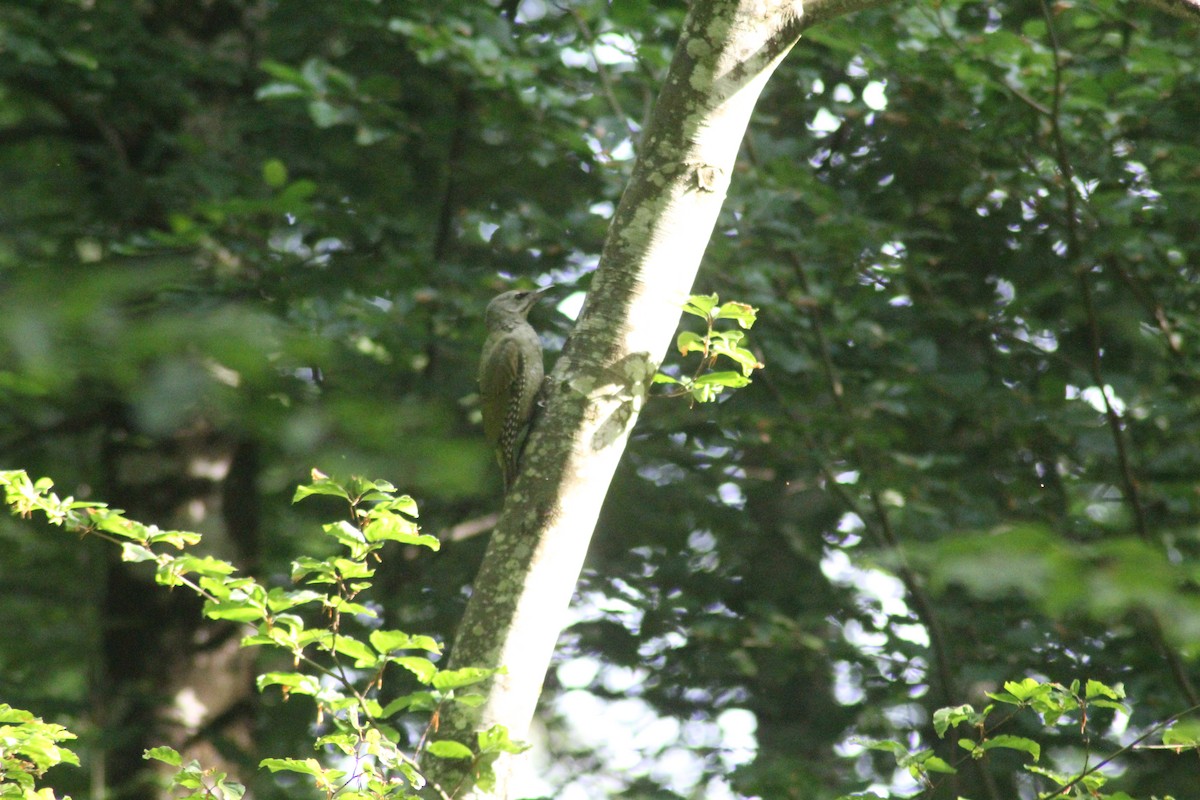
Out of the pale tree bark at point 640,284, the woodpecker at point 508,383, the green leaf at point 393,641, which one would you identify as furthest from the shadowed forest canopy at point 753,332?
the green leaf at point 393,641

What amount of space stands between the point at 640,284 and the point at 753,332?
3.17m

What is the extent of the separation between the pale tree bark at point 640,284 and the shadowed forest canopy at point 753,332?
6.53ft

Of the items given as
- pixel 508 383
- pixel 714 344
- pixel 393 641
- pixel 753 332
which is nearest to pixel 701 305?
pixel 714 344

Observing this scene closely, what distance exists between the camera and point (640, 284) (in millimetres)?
2484

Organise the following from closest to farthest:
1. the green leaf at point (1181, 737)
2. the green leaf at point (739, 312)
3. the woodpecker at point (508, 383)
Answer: the green leaf at point (1181, 737), the green leaf at point (739, 312), the woodpecker at point (508, 383)

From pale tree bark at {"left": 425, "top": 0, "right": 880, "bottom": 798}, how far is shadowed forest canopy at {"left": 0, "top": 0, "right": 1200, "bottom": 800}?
1990 millimetres

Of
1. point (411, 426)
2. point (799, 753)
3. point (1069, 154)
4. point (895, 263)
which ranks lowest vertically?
point (799, 753)

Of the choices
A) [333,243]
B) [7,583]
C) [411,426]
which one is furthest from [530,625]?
[7,583]

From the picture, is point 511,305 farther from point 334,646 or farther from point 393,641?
point 393,641

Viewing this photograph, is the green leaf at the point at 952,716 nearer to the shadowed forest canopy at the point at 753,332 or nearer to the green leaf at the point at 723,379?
the green leaf at the point at 723,379

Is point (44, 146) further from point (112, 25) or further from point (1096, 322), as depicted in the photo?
point (1096, 322)

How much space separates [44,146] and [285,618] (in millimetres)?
5041

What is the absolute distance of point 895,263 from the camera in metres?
5.62

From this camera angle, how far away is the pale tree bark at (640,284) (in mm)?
2342
